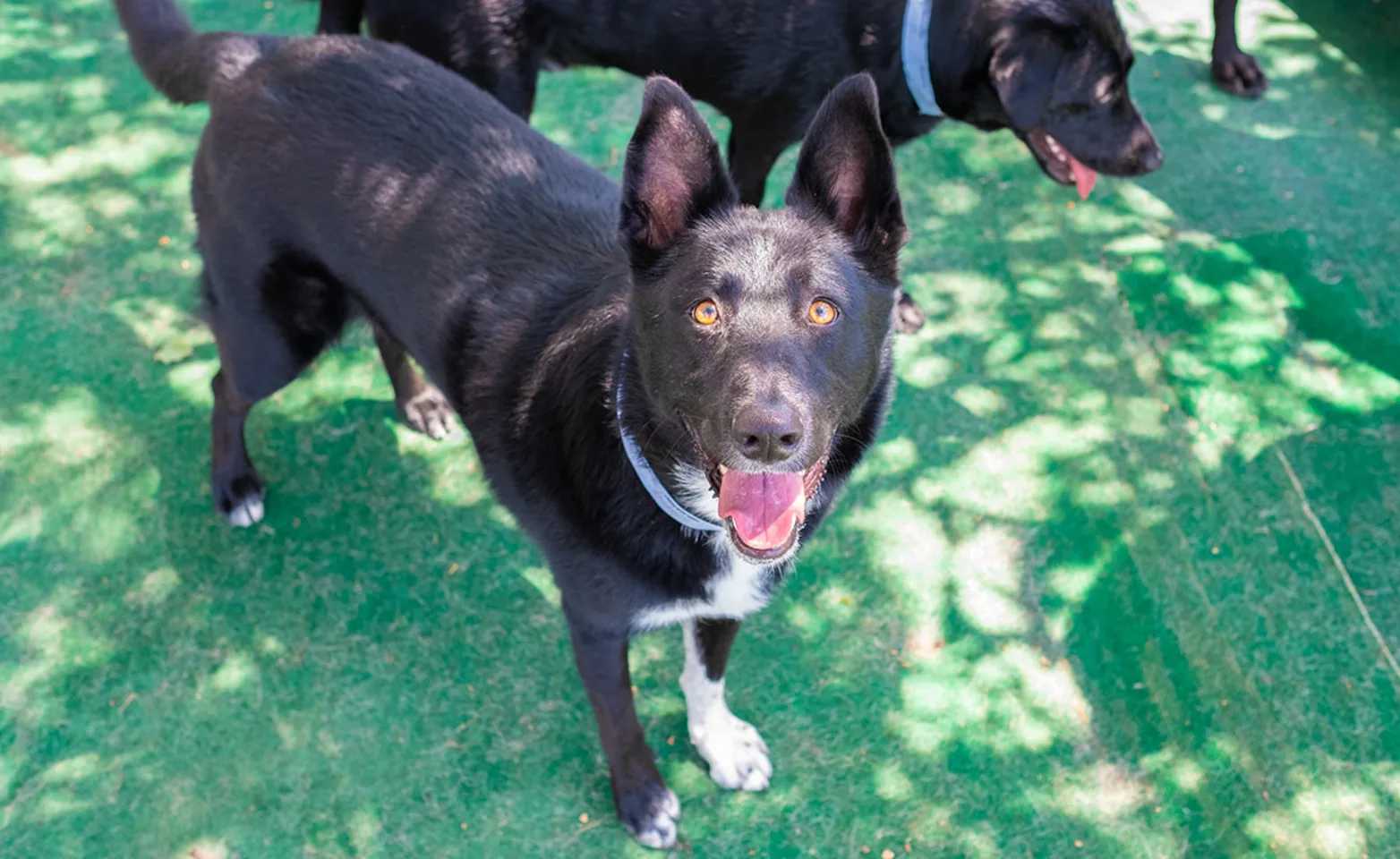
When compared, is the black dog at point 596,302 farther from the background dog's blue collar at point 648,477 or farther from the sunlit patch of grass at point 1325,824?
the sunlit patch of grass at point 1325,824

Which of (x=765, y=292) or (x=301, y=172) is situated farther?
(x=301, y=172)

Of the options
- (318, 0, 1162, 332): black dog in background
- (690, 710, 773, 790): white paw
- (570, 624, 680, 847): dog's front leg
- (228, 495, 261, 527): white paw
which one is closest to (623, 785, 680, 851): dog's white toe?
(570, 624, 680, 847): dog's front leg

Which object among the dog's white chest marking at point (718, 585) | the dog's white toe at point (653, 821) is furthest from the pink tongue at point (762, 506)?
the dog's white toe at point (653, 821)

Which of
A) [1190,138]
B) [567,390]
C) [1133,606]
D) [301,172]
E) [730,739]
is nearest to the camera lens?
[567,390]

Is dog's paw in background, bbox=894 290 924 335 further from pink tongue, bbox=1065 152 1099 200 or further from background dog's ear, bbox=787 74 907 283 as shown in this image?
background dog's ear, bbox=787 74 907 283

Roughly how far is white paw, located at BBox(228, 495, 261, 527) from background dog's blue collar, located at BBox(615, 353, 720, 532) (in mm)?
1989

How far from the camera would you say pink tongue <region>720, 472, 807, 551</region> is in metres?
2.49

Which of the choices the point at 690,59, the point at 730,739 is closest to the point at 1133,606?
the point at 730,739

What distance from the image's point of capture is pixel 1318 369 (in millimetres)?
4656

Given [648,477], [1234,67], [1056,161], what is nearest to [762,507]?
[648,477]

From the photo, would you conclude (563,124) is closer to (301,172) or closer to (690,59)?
(690,59)

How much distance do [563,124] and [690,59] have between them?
1.42 m

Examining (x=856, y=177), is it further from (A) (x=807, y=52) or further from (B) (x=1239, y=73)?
(B) (x=1239, y=73)

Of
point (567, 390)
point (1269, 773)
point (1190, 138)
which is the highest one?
point (567, 390)
